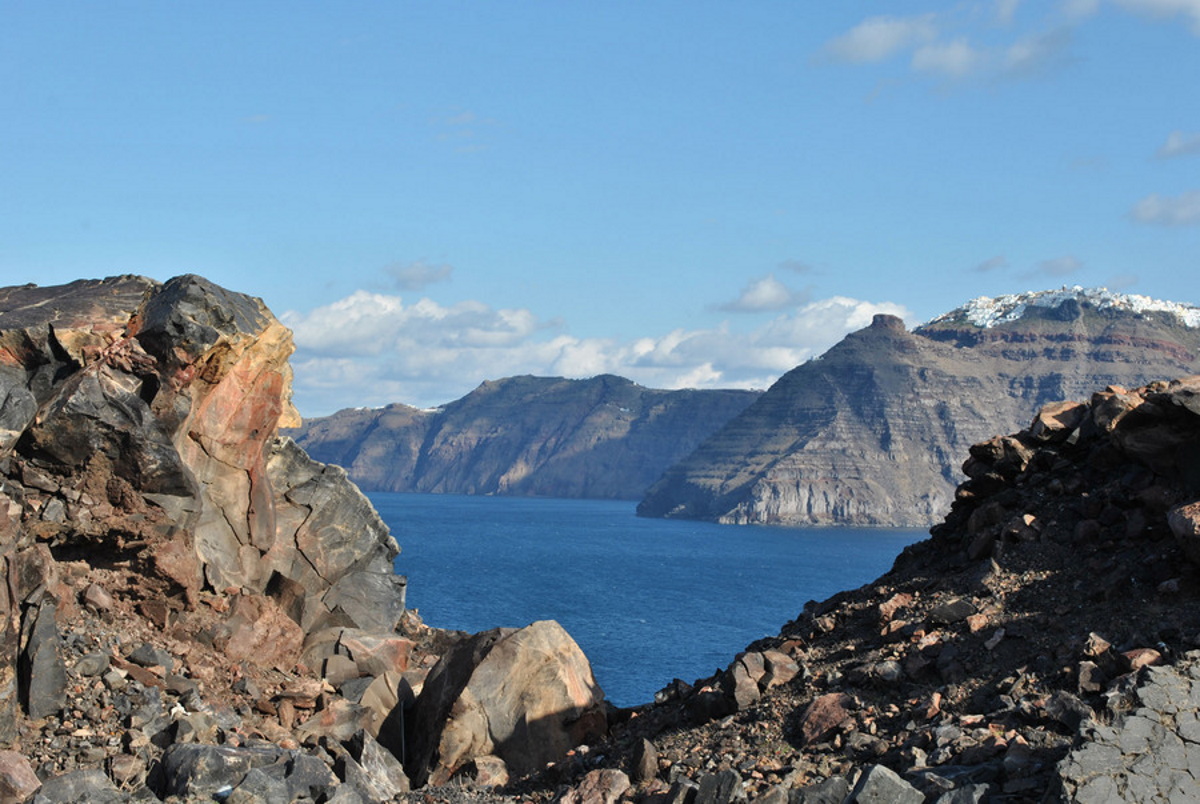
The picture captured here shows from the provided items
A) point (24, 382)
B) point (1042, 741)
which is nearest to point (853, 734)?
point (1042, 741)

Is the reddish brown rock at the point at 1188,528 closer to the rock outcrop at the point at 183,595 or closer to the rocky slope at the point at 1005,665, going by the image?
the rocky slope at the point at 1005,665

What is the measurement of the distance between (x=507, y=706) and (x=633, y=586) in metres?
82.4

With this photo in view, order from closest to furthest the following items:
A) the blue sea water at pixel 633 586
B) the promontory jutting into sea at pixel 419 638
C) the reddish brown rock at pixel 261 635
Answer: the promontory jutting into sea at pixel 419 638 < the reddish brown rock at pixel 261 635 < the blue sea water at pixel 633 586

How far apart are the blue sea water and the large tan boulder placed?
90.4ft

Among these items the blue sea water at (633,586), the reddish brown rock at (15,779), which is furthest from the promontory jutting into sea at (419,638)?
the blue sea water at (633,586)

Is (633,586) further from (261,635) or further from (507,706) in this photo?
(507,706)

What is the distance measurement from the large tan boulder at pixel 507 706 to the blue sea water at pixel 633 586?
1085 inches

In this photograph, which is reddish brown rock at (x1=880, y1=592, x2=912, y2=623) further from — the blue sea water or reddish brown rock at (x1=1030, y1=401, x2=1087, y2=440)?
the blue sea water

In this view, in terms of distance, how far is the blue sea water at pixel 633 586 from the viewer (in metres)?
66.9

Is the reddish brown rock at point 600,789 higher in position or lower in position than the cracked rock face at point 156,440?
lower

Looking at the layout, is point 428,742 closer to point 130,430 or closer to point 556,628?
point 556,628

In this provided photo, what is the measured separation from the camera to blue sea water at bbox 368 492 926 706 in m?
66.9

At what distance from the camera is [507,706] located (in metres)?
22.7

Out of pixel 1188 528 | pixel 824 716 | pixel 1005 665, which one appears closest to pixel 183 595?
pixel 824 716
